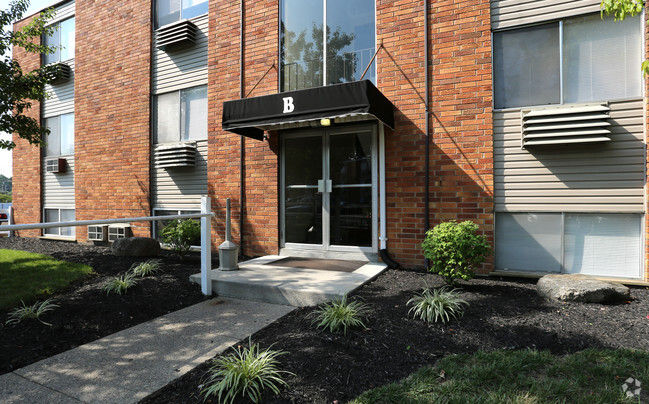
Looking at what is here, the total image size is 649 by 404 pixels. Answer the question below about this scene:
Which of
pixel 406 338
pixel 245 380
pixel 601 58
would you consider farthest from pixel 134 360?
pixel 601 58

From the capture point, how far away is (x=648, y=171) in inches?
189

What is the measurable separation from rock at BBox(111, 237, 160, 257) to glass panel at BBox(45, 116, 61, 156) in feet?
18.9

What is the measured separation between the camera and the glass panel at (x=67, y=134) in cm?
1052

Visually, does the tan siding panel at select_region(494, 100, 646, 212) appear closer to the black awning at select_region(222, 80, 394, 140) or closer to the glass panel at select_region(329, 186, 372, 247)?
the black awning at select_region(222, 80, 394, 140)

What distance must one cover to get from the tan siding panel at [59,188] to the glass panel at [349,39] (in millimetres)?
9000

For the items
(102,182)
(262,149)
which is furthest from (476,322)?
(102,182)

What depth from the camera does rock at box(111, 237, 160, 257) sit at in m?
7.39

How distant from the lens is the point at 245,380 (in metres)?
2.43

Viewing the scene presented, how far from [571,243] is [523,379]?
12.3 feet

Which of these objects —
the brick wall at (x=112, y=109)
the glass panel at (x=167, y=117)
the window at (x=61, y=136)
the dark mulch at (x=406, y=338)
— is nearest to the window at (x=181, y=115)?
the glass panel at (x=167, y=117)

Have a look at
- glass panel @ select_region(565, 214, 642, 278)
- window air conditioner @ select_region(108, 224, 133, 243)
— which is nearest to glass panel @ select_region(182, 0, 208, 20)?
window air conditioner @ select_region(108, 224, 133, 243)

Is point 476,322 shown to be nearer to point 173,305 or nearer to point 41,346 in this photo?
point 173,305

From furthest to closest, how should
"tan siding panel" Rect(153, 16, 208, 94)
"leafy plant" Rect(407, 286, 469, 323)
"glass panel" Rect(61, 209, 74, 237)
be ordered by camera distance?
"glass panel" Rect(61, 209, 74, 237), "tan siding panel" Rect(153, 16, 208, 94), "leafy plant" Rect(407, 286, 469, 323)

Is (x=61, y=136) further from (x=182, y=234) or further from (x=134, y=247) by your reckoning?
(x=182, y=234)
